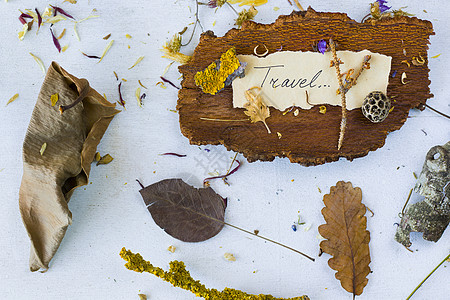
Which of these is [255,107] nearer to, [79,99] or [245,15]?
[245,15]

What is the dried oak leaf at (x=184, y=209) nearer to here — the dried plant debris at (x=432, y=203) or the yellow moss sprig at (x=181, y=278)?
the yellow moss sprig at (x=181, y=278)

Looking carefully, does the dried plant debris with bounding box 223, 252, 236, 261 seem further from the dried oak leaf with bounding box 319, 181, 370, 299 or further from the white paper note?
the white paper note

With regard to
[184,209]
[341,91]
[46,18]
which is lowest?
[184,209]

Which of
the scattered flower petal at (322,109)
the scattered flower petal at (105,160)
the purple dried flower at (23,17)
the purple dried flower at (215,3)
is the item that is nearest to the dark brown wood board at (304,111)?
the scattered flower petal at (322,109)

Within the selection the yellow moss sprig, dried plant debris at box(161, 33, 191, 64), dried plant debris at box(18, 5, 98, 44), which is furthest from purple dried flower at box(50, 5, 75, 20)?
the yellow moss sprig

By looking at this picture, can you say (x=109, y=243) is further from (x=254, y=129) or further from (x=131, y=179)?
(x=254, y=129)

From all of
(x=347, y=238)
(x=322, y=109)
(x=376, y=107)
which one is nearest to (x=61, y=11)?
(x=322, y=109)

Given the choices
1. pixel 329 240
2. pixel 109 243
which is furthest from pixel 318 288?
pixel 109 243
